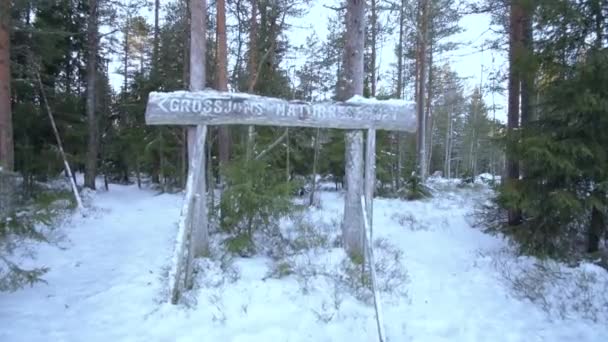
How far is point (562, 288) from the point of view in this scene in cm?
550

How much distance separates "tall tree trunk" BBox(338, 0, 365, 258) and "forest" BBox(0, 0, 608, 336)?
0.03 m

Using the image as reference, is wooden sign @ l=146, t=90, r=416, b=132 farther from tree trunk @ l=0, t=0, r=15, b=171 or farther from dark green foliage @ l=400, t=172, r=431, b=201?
dark green foliage @ l=400, t=172, r=431, b=201

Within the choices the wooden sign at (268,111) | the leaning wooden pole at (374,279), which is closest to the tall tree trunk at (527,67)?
the wooden sign at (268,111)

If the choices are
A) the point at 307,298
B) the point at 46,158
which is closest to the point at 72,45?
the point at 46,158

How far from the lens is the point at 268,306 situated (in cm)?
498

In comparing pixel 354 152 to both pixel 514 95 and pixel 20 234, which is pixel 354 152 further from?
pixel 20 234

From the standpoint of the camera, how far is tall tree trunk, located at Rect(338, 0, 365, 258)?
21.5 ft

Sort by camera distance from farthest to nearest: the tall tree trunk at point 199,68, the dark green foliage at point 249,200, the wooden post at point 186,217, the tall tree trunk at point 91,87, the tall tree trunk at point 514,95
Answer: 1. the tall tree trunk at point 91,87
2. the tall tree trunk at point 514,95
3. the dark green foliage at point 249,200
4. the tall tree trunk at point 199,68
5. the wooden post at point 186,217

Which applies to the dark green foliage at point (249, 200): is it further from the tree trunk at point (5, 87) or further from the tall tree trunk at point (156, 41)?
the tall tree trunk at point (156, 41)

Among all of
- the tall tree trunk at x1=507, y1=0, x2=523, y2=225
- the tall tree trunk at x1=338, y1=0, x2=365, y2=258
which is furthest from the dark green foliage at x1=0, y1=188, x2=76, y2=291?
the tall tree trunk at x1=507, y1=0, x2=523, y2=225

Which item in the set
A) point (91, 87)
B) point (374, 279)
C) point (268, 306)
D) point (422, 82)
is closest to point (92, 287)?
point (268, 306)

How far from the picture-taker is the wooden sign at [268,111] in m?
4.93

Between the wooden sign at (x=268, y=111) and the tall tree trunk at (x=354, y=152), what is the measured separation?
4.08 ft

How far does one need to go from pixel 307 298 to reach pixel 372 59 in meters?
14.0
